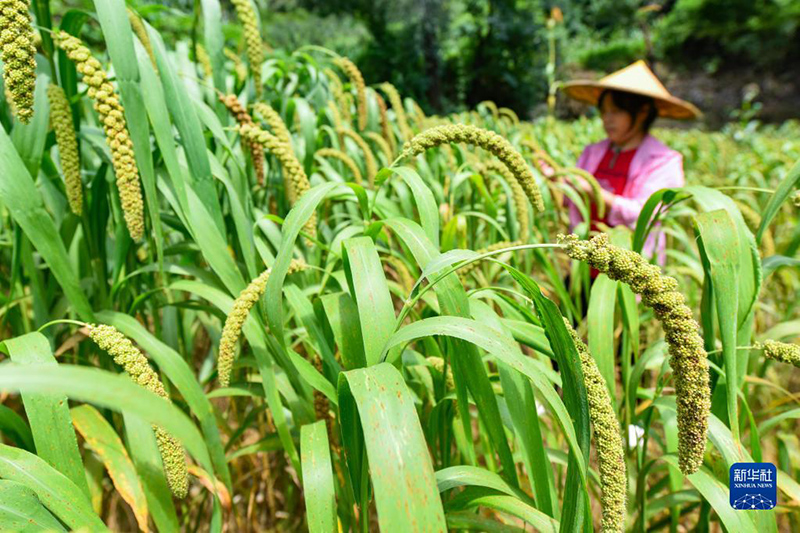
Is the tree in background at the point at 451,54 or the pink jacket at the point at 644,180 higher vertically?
the tree in background at the point at 451,54

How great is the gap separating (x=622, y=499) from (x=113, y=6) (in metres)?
1.02

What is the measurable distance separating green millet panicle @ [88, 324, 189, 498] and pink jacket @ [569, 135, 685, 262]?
2.03m

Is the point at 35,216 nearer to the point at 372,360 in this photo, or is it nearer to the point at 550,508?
the point at 372,360

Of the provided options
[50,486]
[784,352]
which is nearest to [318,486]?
[50,486]

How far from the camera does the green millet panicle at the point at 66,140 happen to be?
93 cm

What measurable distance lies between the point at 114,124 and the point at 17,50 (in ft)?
0.58

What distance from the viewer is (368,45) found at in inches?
559

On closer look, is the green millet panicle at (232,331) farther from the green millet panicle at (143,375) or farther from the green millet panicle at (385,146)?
the green millet panicle at (385,146)

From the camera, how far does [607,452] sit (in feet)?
2.13

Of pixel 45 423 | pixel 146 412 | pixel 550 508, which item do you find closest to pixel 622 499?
pixel 550 508

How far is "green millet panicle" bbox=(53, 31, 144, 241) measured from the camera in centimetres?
84

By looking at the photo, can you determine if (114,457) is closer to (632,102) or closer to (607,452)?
(607,452)

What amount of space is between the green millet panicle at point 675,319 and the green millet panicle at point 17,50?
2.42 ft

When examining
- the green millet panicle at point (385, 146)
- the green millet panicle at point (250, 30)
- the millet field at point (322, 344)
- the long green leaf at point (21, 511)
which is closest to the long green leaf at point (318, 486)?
the millet field at point (322, 344)
